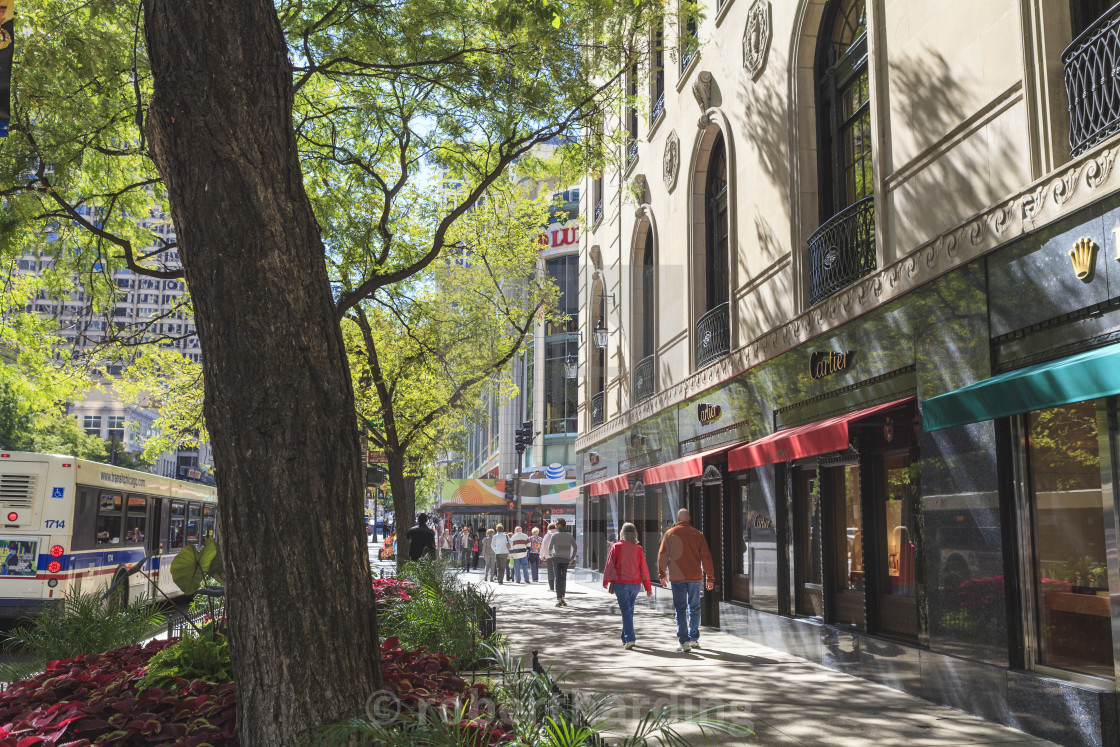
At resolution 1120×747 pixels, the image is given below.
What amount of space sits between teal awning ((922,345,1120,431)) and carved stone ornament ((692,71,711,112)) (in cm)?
1024

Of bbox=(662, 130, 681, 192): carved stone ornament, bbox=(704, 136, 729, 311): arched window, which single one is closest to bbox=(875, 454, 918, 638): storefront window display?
bbox=(704, 136, 729, 311): arched window

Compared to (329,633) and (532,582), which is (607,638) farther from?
(532,582)

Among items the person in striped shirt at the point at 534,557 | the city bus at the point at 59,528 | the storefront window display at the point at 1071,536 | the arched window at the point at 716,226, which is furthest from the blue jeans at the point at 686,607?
the person in striped shirt at the point at 534,557

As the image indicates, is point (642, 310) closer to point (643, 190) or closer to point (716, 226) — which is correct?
point (643, 190)

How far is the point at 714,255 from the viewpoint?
18.1 metres

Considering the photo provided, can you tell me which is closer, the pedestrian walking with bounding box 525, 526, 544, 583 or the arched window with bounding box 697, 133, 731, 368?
the arched window with bounding box 697, 133, 731, 368

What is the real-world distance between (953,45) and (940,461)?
4.12m

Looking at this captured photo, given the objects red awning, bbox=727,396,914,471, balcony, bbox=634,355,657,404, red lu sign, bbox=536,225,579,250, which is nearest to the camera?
red awning, bbox=727,396,914,471

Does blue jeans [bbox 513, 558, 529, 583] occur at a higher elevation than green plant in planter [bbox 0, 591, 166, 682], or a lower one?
lower

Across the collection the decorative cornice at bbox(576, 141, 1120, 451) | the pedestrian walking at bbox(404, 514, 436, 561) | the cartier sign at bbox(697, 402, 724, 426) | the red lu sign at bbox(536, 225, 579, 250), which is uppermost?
the red lu sign at bbox(536, 225, 579, 250)

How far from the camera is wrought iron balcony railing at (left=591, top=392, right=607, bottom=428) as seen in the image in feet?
92.6

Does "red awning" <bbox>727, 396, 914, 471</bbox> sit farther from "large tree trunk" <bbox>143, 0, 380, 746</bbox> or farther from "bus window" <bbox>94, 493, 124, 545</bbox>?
"bus window" <bbox>94, 493, 124, 545</bbox>

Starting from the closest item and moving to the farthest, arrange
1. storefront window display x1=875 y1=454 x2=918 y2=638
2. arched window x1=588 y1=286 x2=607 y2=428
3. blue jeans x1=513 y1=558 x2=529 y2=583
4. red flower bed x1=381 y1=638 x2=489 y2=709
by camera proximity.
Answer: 1. red flower bed x1=381 y1=638 x2=489 y2=709
2. storefront window display x1=875 y1=454 x2=918 y2=638
3. arched window x1=588 y1=286 x2=607 y2=428
4. blue jeans x1=513 y1=558 x2=529 y2=583

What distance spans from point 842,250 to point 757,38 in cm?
474
